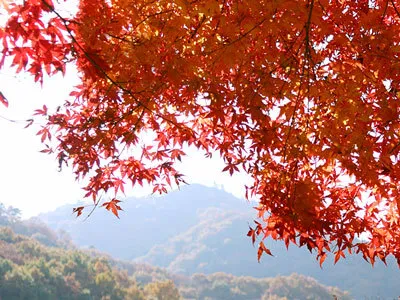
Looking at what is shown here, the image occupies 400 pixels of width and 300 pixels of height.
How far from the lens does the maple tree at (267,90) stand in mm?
1990

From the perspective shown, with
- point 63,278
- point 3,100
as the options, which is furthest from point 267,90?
point 63,278

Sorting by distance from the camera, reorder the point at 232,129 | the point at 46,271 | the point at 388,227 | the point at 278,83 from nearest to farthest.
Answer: the point at 278,83, the point at 388,227, the point at 232,129, the point at 46,271

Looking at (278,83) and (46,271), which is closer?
(278,83)

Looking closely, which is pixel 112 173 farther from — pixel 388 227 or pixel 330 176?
pixel 388 227

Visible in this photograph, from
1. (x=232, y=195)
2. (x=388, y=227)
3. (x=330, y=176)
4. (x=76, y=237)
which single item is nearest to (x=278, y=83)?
(x=330, y=176)

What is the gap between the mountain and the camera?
298ft

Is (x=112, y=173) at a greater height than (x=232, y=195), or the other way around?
Answer: (x=232, y=195)

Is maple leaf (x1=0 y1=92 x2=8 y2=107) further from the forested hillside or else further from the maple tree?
the forested hillside

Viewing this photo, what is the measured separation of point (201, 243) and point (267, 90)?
379ft

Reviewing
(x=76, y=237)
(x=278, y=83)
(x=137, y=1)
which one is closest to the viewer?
(x=137, y=1)

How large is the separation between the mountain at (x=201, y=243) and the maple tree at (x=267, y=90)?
85.8m

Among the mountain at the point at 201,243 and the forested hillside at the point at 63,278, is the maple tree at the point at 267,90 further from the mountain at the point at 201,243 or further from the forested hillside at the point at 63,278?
the mountain at the point at 201,243

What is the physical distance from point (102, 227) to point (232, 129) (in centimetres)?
13342

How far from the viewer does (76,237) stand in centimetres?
12681
